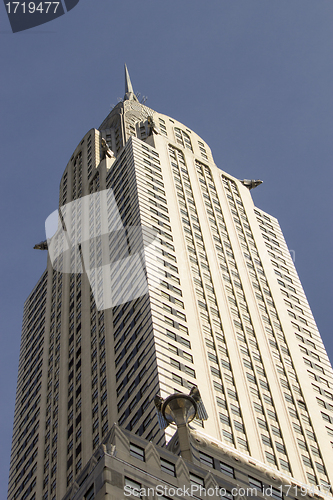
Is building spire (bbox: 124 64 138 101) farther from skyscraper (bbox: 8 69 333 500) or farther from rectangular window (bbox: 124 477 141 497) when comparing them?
rectangular window (bbox: 124 477 141 497)

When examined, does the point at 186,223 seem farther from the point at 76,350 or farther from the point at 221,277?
the point at 76,350

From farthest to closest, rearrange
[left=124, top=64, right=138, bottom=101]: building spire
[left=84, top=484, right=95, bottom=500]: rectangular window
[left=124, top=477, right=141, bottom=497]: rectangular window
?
1. [left=124, top=64, right=138, bottom=101]: building spire
2. [left=84, top=484, right=95, bottom=500]: rectangular window
3. [left=124, top=477, right=141, bottom=497]: rectangular window

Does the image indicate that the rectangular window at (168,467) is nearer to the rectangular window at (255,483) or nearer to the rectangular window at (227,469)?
the rectangular window at (227,469)

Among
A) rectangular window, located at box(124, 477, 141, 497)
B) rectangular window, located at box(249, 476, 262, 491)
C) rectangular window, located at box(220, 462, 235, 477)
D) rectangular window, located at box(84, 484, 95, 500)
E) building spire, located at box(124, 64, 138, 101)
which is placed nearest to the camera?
rectangular window, located at box(124, 477, 141, 497)

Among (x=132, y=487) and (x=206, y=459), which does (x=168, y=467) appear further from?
(x=206, y=459)

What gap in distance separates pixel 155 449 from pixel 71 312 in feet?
211

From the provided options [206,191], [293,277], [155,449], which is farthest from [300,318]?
[155,449]

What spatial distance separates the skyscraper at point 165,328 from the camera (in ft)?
263

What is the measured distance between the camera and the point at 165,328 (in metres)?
83.8

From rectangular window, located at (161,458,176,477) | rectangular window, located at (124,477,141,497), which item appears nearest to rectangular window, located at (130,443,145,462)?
rectangular window, located at (161,458,176,477)

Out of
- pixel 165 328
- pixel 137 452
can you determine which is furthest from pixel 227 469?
pixel 165 328

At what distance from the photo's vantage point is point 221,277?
335 ft

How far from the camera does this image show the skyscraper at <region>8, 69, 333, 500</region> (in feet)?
263

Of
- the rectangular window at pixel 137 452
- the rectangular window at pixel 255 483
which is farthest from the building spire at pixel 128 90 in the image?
the rectangular window at pixel 137 452
